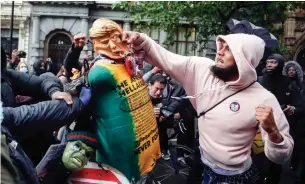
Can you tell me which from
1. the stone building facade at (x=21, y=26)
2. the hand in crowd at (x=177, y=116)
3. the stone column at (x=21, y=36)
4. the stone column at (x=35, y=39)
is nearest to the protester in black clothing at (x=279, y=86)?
the hand in crowd at (x=177, y=116)

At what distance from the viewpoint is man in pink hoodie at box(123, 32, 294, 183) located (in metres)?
3.30

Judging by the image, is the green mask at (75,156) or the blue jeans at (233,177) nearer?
the green mask at (75,156)

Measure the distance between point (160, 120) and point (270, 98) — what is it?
216cm

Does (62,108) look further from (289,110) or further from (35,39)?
(35,39)

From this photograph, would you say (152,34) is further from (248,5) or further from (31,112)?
(31,112)

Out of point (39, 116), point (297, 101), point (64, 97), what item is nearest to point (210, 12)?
point (297, 101)

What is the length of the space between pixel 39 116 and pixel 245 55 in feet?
4.95

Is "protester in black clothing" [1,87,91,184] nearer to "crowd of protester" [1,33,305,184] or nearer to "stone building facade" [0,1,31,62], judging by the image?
"crowd of protester" [1,33,305,184]

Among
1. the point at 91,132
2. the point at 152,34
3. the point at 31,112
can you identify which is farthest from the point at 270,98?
the point at 152,34

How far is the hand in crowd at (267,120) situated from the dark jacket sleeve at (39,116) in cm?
117

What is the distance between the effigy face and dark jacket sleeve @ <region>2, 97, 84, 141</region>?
1.57ft

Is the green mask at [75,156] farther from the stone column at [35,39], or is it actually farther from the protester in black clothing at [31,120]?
the stone column at [35,39]

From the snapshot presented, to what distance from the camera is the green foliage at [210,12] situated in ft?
46.3

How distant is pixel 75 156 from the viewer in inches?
126
